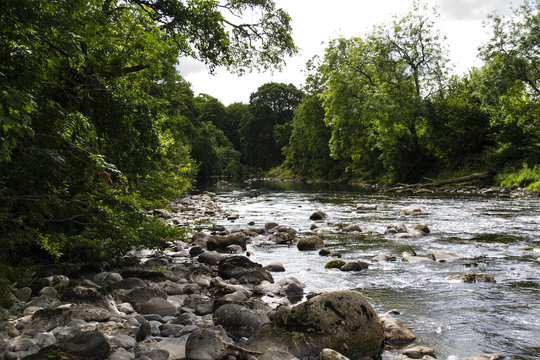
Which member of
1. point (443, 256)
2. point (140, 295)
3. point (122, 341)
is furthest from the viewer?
point (443, 256)

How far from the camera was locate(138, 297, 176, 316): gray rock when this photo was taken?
222 inches

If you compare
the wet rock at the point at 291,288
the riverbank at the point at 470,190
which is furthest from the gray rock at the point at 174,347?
the riverbank at the point at 470,190

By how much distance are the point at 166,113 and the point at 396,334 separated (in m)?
5.36

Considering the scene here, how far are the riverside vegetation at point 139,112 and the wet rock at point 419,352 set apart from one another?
392 centimetres

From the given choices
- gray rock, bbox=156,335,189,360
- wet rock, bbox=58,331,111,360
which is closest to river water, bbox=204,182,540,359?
gray rock, bbox=156,335,189,360

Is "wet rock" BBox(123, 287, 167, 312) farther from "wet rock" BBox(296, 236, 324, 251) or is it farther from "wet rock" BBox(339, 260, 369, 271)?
"wet rock" BBox(296, 236, 324, 251)

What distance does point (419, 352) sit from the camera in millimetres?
4523

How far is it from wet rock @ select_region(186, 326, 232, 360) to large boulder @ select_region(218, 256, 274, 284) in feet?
11.0

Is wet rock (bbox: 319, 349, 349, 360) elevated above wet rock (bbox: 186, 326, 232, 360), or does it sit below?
below

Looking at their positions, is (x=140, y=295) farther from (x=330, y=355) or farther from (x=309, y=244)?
(x=309, y=244)

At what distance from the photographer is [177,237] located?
25.1 feet

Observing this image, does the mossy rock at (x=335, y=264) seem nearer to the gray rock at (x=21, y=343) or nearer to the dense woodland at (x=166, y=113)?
the dense woodland at (x=166, y=113)

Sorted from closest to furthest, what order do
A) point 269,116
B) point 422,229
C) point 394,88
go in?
point 422,229, point 394,88, point 269,116

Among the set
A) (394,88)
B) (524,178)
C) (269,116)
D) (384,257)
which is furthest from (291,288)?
(269,116)
